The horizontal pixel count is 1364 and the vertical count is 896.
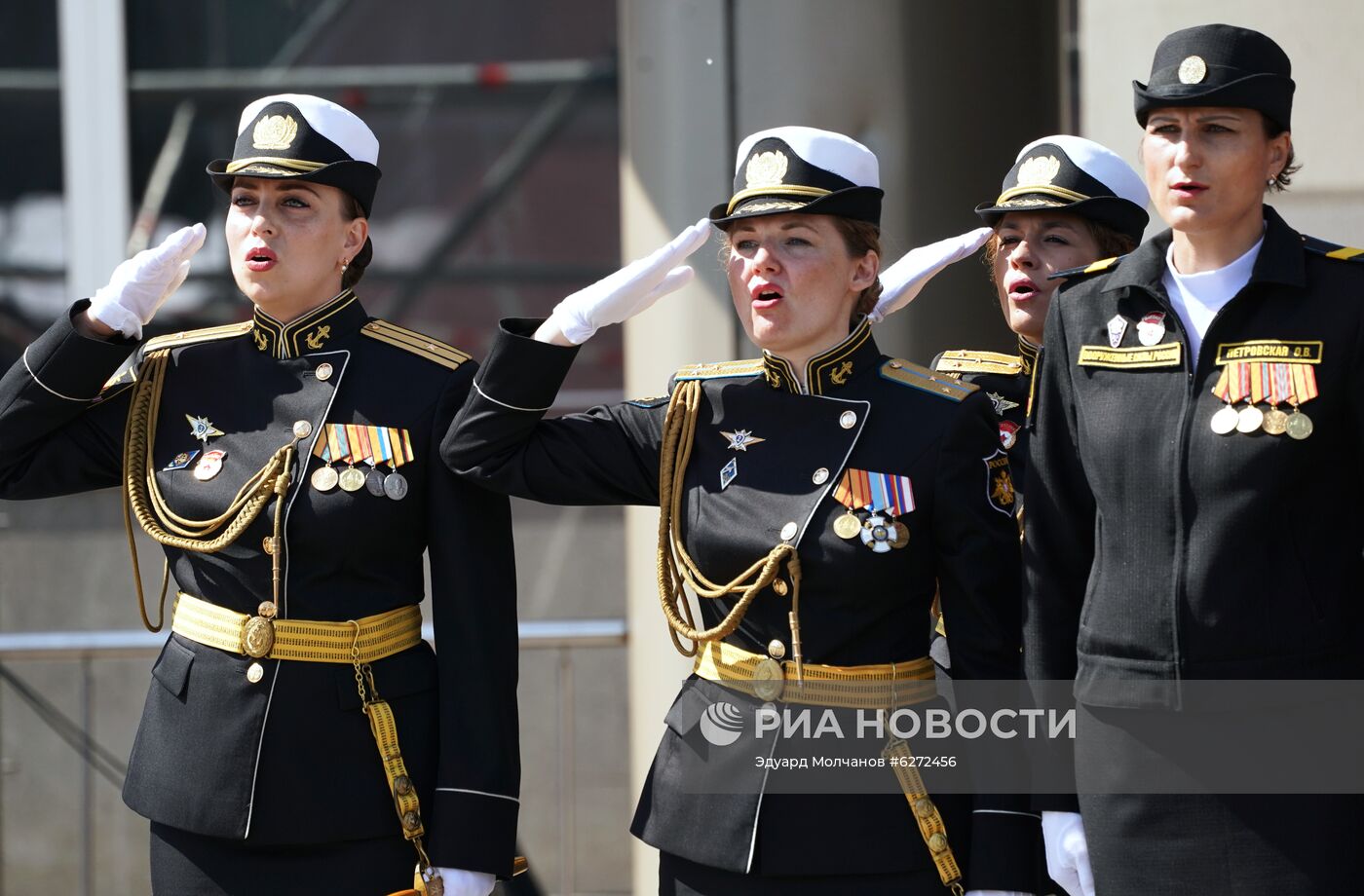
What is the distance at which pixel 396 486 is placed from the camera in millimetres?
3119

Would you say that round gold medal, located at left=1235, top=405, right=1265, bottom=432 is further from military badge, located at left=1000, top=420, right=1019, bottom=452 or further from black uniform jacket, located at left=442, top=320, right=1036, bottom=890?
military badge, located at left=1000, top=420, right=1019, bottom=452

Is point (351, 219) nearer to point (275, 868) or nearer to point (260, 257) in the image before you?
point (260, 257)

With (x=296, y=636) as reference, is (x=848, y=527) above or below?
above

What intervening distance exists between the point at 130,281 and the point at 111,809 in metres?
4.07

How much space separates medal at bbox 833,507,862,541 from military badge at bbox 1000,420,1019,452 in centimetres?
71

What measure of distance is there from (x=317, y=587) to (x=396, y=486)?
0.68 ft

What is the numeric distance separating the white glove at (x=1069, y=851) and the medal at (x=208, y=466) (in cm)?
144

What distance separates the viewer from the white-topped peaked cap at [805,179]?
118 inches

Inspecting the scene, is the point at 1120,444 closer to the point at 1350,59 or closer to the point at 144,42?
the point at 1350,59

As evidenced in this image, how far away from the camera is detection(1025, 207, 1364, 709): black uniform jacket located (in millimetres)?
2598

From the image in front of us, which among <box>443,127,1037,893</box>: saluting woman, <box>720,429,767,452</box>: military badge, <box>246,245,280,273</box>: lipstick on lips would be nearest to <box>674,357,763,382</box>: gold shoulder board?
<box>443,127,1037,893</box>: saluting woman

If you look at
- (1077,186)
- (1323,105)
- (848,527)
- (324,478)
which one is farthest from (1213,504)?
(1323,105)

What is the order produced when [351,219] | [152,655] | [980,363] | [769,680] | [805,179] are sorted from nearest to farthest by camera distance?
1. [769,680]
2. [805,179]
3. [351,219]
4. [980,363]
5. [152,655]

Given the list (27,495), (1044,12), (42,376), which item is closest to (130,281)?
(42,376)
